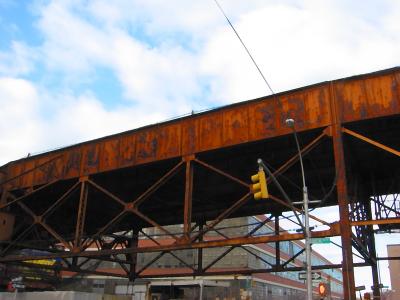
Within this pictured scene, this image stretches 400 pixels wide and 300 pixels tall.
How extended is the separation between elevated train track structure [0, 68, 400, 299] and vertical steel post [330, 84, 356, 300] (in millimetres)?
34

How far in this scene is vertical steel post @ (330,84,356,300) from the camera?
560 inches

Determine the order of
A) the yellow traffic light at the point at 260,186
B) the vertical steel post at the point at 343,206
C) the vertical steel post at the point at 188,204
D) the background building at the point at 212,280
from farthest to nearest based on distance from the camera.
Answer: the background building at the point at 212,280, the vertical steel post at the point at 188,204, the vertical steel post at the point at 343,206, the yellow traffic light at the point at 260,186

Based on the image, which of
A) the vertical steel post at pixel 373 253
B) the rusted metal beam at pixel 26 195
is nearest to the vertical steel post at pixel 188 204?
the rusted metal beam at pixel 26 195

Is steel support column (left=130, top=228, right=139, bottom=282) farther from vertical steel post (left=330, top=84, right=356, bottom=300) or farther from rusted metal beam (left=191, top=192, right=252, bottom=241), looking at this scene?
vertical steel post (left=330, top=84, right=356, bottom=300)

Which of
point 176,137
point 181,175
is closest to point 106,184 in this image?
point 181,175

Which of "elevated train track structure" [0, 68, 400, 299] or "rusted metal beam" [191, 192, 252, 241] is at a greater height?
"elevated train track structure" [0, 68, 400, 299]

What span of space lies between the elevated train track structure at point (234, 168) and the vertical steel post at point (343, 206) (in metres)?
0.03

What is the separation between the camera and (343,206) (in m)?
15.2

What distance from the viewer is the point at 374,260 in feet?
68.5

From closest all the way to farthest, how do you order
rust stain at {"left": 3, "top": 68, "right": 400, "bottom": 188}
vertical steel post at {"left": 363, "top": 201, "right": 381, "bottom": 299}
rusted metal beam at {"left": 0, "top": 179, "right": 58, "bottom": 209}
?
rust stain at {"left": 3, "top": 68, "right": 400, "bottom": 188}, vertical steel post at {"left": 363, "top": 201, "right": 381, "bottom": 299}, rusted metal beam at {"left": 0, "top": 179, "right": 58, "bottom": 209}

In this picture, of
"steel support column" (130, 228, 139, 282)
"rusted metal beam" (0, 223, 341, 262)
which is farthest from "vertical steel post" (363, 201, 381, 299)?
"steel support column" (130, 228, 139, 282)

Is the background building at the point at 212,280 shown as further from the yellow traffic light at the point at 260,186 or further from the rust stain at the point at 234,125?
the yellow traffic light at the point at 260,186

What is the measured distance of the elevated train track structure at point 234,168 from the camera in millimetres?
15953

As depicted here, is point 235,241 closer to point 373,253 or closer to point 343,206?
point 343,206
